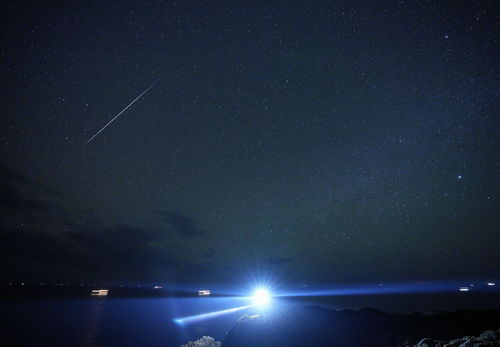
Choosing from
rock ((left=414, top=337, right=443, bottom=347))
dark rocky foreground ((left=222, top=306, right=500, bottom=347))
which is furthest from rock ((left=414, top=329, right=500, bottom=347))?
dark rocky foreground ((left=222, top=306, right=500, bottom=347))

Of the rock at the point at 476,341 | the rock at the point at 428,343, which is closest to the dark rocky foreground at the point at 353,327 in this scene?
the rock at the point at 428,343

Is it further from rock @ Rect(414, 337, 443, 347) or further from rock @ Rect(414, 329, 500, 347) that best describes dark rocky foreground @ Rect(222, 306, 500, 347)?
rock @ Rect(414, 329, 500, 347)

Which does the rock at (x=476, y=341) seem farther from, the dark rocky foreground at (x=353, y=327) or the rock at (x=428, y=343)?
the dark rocky foreground at (x=353, y=327)

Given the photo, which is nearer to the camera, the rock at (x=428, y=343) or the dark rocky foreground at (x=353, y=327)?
the rock at (x=428, y=343)

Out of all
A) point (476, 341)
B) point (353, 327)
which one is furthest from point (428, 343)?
point (353, 327)

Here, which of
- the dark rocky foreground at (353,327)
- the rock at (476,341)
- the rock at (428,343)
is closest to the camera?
the rock at (476,341)

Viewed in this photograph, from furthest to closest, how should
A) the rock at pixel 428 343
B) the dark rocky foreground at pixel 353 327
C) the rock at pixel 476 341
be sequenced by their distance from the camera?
1. the dark rocky foreground at pixel 353 327
2. the rock at pixel 428 343
3. the rock at pixel 476 341

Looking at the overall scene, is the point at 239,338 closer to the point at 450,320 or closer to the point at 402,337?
the point at 402,337

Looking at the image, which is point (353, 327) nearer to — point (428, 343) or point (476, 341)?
point (428, 343)

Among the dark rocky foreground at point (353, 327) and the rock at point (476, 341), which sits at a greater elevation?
the rock at point (476, 341)
